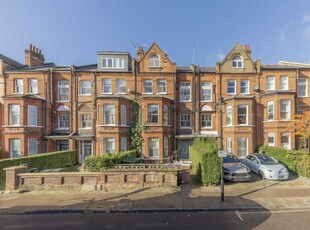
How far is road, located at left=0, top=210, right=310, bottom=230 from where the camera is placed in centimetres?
672

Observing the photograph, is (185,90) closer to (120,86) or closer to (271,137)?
(120,86)

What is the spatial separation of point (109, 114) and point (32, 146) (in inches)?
342

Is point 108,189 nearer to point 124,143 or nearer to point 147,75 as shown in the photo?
point 124,143

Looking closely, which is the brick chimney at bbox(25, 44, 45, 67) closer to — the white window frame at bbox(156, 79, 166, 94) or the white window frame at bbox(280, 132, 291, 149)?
the white window frame at bbox(156, 79, 166, 94)

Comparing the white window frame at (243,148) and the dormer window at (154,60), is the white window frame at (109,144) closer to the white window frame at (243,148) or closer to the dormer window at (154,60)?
the dormer window at (154,60)

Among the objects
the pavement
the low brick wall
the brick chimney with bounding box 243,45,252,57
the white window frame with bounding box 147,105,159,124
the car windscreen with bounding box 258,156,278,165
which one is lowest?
the pavement

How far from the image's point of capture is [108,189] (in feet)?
34.8

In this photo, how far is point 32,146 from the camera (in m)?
19.1

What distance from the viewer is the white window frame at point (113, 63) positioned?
21500 millimetres

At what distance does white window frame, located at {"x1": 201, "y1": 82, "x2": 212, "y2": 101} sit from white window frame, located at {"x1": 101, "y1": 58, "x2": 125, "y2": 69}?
31.9 ft

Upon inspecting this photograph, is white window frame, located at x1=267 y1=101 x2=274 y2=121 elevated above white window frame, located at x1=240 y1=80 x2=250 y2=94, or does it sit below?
below

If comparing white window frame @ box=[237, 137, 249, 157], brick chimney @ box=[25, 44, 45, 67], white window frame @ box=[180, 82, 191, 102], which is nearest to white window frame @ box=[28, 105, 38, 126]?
brick chimney @ box=[25, 44, 45, 67]

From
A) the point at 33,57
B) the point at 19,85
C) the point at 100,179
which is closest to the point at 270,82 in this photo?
the point at 100,179

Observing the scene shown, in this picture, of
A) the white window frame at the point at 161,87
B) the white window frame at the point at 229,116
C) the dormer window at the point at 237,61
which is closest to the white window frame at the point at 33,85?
the white window frame at the point at 161,87
